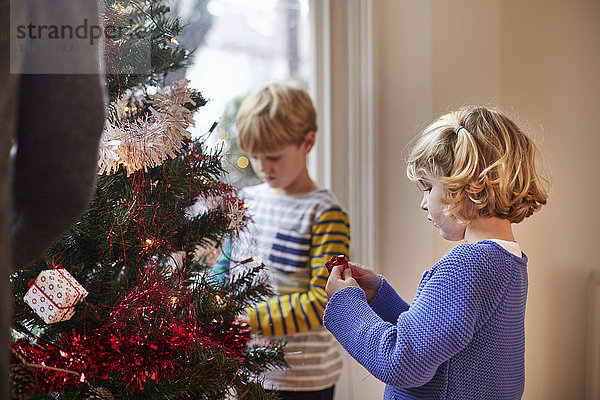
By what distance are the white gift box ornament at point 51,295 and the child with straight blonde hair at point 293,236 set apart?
1.86ft

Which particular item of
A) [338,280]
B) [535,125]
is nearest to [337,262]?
[338,280]

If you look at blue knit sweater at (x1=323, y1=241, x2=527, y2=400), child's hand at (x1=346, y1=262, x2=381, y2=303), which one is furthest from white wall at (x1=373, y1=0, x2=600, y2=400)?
blue knit sweater at (x1=323, y1=241, x2=527, y2=400)

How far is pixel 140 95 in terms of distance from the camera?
903 millimetres

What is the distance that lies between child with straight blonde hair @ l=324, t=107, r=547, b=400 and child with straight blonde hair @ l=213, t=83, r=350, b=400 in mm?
420

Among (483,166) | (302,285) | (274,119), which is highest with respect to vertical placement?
(274,119)

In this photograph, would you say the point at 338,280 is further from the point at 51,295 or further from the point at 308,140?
the point at 308,140

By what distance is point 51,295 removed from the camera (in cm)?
76

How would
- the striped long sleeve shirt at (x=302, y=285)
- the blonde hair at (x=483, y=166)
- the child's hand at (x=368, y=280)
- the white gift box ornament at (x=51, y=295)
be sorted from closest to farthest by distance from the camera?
the white gift box ornament at (x=51, y=295)
the blonde hair at (x=483, y=166)
the child's hand at (x=368, y=280)
the striped long sleeve shirt at (x=302, y=285)

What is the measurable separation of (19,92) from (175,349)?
435mm

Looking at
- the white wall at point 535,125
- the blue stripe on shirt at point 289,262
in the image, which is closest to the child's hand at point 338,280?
the blue stripe on shirt at point 289,262

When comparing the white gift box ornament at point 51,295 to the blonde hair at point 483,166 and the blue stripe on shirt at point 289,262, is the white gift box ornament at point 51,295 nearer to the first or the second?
the blonde hair at point 483,166

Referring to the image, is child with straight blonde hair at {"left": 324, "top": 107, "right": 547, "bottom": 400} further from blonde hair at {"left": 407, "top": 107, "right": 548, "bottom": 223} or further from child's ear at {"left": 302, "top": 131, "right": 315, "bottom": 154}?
child's ear at {"left": 302, "top": 131, "right": 315, "bottom": 154}

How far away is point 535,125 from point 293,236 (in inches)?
30.7

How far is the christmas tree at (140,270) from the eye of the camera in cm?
78
